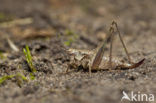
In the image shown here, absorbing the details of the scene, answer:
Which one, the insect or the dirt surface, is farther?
the insect

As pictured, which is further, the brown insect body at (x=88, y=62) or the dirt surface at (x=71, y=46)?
the brown insect body at (x=88, y=62)

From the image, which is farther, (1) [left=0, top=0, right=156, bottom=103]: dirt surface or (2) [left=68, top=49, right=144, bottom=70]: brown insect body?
(2) [left=68, top=49, right=144, bottom=70]: brown insect body

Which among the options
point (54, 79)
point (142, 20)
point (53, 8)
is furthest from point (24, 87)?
point (53, 8)

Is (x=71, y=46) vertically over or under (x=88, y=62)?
over

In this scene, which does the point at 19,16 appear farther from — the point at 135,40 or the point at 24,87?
the point at 24,87

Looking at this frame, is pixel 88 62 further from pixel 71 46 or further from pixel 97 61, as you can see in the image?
pixel 71 46

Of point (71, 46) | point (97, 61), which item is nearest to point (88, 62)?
point (97, 61)

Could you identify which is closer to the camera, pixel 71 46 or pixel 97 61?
pixel 97 61

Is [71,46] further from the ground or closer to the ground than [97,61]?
further from the ground
